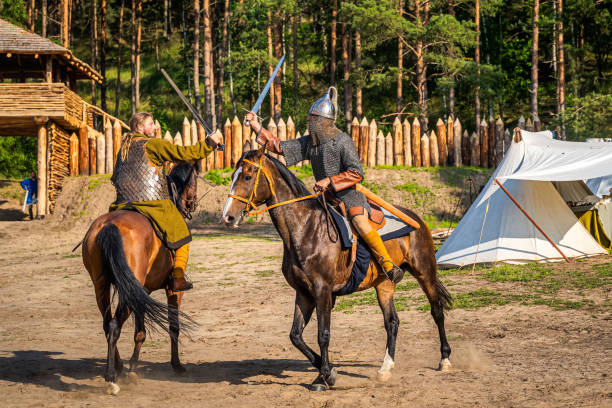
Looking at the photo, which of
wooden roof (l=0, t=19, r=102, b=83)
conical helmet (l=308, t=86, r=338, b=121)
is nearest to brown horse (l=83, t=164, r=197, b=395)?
conical helmet (l=308, t=86, r=338, b=121)

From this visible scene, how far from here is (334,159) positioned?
19.6 feet

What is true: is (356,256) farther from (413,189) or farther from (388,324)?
(413,189)

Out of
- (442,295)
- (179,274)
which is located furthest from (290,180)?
(442,295)

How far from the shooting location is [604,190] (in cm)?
1722

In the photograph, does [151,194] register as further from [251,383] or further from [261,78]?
[261,78]

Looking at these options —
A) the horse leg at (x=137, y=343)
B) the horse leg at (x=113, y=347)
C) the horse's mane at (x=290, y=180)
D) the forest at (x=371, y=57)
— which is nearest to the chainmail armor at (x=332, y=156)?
the horse's mane at (x=290, y=180)

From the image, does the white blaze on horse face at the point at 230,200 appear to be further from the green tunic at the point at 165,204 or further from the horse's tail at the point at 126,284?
the horse's tail at the point at 126,284

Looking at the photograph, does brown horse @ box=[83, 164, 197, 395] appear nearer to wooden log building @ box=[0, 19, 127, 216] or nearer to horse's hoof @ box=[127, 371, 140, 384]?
horse's hoof @ box=[127, 371, 140, 384]

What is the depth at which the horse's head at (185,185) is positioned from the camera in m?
6.68

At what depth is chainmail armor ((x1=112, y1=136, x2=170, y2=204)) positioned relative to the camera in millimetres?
6230

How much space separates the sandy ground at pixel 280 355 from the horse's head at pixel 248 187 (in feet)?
5.27

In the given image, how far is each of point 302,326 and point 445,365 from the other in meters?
1.63

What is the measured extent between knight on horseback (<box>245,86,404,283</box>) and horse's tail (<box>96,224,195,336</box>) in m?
1.61

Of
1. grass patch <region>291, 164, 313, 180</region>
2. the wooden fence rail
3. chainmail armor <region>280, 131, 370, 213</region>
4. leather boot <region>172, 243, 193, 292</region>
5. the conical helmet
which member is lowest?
leather boot <region>172, 243, 193, 292</region>
